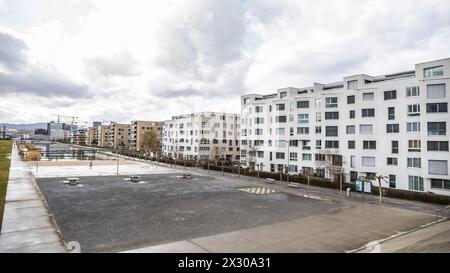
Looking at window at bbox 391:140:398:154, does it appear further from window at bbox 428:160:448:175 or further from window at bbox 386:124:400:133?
window at bbox 428:160:448:175

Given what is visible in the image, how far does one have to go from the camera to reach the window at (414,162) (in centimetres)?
4094

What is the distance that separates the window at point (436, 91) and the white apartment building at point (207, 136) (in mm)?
61516

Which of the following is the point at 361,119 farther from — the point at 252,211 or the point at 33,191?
the point at 33,191

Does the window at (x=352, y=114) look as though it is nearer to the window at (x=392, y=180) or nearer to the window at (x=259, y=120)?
the window at (x=392, y=180)

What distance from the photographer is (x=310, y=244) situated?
58.1 feet

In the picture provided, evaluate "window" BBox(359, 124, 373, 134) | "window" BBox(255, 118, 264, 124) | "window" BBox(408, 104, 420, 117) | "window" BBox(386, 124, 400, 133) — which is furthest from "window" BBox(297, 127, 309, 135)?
"window" BBox(408, 104, 420, 117)

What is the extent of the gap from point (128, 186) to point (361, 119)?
39.1 meters

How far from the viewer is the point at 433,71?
40062 mm

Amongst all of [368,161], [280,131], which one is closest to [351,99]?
[368,161]

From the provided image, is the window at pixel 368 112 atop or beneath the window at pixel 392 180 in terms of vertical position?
atop

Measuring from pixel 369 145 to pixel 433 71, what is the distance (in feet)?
45.2

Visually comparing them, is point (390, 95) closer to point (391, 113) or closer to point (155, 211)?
point (391, 113)

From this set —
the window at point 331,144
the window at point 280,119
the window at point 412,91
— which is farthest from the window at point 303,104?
the window at point 412,91
